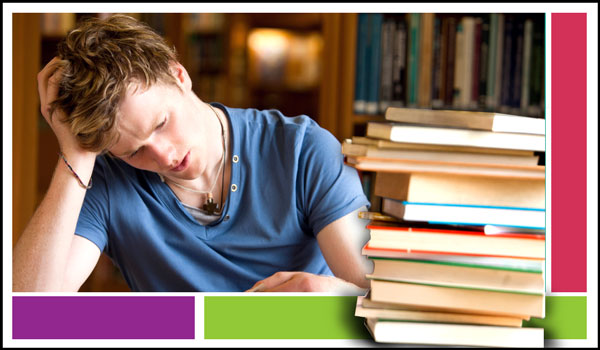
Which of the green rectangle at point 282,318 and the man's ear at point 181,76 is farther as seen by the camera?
the man's ear at point 181,76

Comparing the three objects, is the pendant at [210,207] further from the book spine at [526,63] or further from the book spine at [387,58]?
the book spine at [526,63]

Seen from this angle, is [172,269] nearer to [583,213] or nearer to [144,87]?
[144,87]

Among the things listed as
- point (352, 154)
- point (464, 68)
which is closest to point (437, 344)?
point (352, 154)

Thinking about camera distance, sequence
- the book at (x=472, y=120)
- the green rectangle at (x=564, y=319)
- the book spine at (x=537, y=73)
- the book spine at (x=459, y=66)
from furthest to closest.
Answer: the book spine at (x=459, y=66), the book spine at (x=537, y=73), the green rectangle at (x=564, y=319), the book at (x=472, y=120)

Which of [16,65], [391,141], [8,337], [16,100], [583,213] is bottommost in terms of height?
[8,337]

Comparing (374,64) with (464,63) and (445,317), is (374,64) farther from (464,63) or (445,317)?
(445,317)

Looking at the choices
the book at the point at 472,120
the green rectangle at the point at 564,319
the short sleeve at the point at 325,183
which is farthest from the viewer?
the short sleeve at the point at 325,183

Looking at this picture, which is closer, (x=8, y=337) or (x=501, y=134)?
(x=501, y=134)

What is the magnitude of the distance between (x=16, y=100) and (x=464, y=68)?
5.21 ft

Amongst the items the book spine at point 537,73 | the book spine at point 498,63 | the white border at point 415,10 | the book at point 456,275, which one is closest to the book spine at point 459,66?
the book spine at point 498,63

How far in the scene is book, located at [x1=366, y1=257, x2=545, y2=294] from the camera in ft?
2.38

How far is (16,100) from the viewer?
2119 millimetres

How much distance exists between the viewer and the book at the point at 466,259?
2.39 ft

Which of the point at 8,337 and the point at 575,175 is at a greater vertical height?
the point at 575,175
